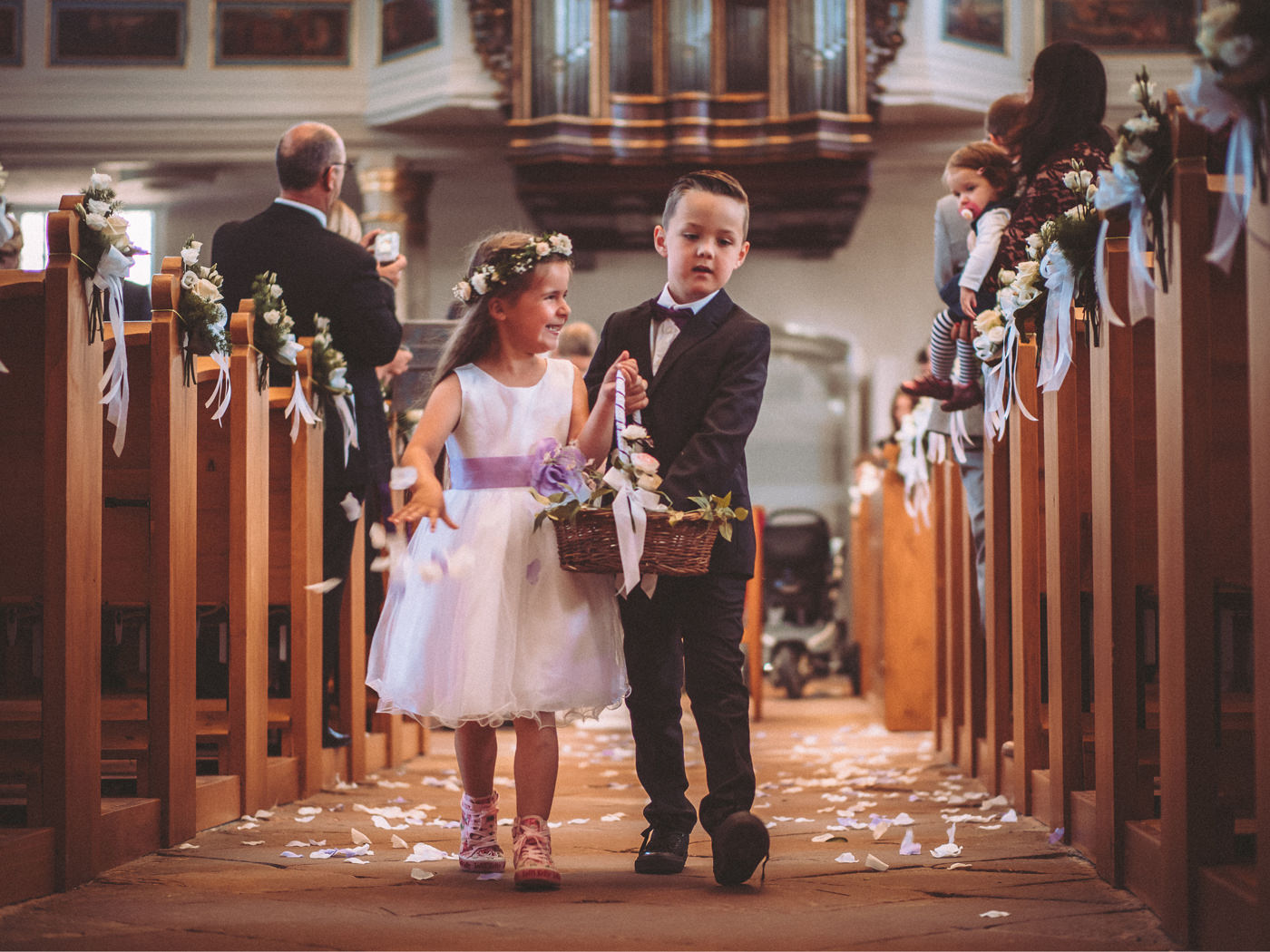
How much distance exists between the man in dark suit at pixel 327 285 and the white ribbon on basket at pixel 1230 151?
9.91 feet

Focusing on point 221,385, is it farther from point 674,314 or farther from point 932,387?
point 932,387

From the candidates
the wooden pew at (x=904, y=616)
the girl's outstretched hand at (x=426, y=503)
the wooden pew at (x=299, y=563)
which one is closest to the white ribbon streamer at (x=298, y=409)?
the wooden pew at (x=299, y=563)

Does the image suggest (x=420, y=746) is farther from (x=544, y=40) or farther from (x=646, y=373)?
(x=544, y=40)

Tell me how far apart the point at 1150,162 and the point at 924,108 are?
29.4 ft

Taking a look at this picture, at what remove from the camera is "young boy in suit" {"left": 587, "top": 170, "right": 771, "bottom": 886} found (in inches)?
112

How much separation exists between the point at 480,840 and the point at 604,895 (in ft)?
1.34

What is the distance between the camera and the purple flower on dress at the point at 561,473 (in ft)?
9.05

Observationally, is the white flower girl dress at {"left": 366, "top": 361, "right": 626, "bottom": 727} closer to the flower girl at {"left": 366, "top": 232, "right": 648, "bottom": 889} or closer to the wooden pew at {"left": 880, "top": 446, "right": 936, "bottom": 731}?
the flower girl at {"left": 366, "top": 232, "right": 648, "bottom": 889}

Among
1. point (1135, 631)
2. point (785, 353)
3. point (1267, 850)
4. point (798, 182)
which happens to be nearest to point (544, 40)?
point (798, 182)

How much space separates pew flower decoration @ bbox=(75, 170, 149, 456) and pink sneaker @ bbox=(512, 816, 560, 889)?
1078 millimetres

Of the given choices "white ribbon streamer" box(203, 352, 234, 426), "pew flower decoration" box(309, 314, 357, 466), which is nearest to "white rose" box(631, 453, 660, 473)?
"white ribbon streamer" box(203, 352, 234, 426)

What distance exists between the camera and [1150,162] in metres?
2.31

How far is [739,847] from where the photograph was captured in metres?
2.59

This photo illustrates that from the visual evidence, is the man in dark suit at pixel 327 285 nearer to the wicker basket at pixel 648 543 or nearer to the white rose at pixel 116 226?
the white rose at pixel 116 226
